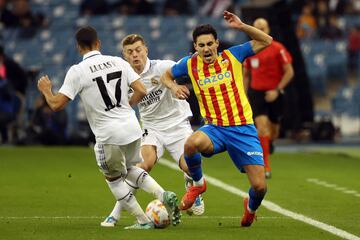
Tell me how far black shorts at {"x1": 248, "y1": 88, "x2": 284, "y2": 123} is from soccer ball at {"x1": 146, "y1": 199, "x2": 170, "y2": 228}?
6.98 metres

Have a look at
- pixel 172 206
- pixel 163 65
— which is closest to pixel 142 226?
pixel 172 206

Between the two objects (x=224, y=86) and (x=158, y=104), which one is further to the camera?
(x=158, y=104)

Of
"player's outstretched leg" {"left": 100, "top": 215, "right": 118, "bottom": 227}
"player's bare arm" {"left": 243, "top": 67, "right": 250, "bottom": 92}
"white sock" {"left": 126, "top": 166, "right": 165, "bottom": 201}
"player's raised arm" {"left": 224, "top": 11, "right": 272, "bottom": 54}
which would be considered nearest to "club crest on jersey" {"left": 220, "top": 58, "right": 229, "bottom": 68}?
"player's raised arm" {"left": 224, "top": 11, "right": 272, "bottom": 54}

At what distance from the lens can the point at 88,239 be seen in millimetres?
9164

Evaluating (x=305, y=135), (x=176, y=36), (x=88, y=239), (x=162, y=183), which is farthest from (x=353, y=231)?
(x=176, y=36)

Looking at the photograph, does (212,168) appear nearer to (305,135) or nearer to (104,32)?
(305,135)

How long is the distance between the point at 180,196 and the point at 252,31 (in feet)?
12.9

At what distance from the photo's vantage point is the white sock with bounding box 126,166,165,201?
33.4ft

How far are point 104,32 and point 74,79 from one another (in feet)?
63.8

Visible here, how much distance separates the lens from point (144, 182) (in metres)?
10.2

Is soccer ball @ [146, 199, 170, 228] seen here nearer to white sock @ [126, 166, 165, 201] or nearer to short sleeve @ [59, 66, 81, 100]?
white sock @ [126, 166, 165, 201]

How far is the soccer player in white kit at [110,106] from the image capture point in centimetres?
989

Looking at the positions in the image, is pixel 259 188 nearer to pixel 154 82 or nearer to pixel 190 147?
pixel 190 147

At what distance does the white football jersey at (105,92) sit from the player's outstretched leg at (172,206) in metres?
0.59
